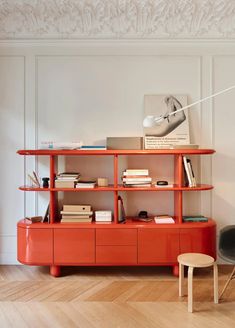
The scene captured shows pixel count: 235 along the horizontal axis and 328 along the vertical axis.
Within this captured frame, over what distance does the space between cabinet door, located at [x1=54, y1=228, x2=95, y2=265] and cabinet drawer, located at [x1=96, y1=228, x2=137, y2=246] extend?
Answer: 8 centimetres

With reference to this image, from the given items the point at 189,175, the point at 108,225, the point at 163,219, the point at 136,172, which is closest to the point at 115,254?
the point at 108,225

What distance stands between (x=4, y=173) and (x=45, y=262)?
132 cm

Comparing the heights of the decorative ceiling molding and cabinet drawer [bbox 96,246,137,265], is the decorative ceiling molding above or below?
above

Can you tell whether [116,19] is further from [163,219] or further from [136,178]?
[163,219]

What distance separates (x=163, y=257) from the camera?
3.65m

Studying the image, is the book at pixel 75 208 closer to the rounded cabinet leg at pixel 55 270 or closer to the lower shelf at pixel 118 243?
the lower shelf at pixel 118 243

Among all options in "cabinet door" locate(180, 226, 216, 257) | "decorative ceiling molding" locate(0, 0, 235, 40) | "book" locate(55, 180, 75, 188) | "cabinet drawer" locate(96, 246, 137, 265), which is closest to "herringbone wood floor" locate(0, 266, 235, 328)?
Answer: "cabinet drawer" locate(96, 246, 137, 265)

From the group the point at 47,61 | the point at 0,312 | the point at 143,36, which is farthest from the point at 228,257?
the point at 47,61

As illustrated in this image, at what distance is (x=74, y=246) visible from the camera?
3.66 m

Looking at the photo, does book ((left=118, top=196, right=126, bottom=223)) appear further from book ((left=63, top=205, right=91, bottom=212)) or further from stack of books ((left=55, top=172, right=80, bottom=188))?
stack of books ((left=55, top=172, right=80, bottom=188))

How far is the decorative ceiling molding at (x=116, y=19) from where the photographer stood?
383 centimetres

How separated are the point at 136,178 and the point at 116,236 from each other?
0.72 metres

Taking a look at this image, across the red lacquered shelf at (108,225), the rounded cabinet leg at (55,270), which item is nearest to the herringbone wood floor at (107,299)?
the rounded cabinet leg at (55,270)

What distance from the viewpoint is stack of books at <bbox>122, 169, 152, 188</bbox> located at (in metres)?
3.73
